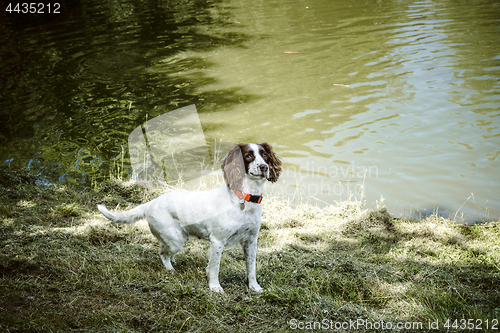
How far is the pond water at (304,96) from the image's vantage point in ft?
21.0

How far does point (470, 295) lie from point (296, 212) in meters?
2.48

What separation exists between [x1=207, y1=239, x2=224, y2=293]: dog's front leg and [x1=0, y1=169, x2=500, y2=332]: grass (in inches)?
4.1

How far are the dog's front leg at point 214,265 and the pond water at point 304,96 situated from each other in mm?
2928

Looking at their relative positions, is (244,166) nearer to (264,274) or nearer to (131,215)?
(264,274)

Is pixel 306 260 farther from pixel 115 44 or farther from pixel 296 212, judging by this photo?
pixel 115 44

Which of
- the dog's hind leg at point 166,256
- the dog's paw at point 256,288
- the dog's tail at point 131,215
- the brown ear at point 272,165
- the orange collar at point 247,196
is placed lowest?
the dog's paw at point 256,288

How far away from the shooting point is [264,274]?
3.85m

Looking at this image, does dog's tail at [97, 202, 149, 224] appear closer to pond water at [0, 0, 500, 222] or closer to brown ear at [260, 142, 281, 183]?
brown ear at [260, 142, 281, 183]

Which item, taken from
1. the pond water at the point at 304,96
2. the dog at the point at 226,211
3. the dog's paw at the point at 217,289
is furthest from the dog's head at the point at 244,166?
the pond water at the point at 304,96

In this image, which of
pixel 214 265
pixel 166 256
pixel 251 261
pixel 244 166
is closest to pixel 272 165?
pixel 244 166

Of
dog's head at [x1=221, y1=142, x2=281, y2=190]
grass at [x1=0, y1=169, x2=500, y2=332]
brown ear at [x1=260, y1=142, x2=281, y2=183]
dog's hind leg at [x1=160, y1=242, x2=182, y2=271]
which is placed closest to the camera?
grass at [x1=0, y1=169, x2=500, y2=332]

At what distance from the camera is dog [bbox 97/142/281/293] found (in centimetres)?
337

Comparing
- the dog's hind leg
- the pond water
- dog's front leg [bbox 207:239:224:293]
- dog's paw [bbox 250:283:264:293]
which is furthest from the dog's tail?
the pond water

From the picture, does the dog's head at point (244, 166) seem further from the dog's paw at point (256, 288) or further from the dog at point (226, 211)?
the dog's paw at point (256, 288)
